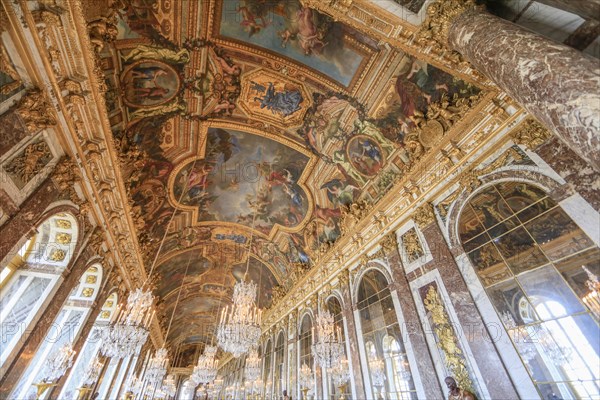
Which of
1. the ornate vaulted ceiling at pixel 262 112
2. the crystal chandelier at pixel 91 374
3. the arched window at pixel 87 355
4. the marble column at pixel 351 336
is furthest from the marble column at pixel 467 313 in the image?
the crystal chandelier at pixel 91 374

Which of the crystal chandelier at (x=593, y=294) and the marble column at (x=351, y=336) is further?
the marble column at (x=351, y=336)

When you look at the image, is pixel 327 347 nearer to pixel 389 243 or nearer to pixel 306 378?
pixel 306 378

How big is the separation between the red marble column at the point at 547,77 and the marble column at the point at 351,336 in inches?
278

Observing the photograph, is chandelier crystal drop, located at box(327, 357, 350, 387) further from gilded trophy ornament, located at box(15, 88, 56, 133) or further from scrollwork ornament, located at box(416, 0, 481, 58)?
gilded trophy ornament, located at box(15, 88, 56, 133)

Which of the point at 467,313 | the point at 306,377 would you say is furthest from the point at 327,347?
the point at 467,313

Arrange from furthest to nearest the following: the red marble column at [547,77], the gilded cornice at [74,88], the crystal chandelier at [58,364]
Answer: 1. the crystal chandelier at [58,364]
2. the gilded cornice at [74,88]
3. the red marble column at [547,77]

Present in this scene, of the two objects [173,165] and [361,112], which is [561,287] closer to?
[361,112]

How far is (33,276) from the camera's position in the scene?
19.9 ft

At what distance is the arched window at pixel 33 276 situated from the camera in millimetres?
5496

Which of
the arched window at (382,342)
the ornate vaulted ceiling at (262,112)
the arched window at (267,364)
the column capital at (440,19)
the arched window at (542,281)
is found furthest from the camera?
the arched window at (267,364)

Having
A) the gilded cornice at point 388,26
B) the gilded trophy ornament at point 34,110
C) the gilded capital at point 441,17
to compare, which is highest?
the gilded cornice at point 388,26

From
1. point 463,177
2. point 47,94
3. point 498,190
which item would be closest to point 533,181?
point 498,190

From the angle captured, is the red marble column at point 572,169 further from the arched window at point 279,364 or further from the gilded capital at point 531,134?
the arched window at point 279,364

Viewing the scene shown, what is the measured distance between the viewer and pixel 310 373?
868 cm
